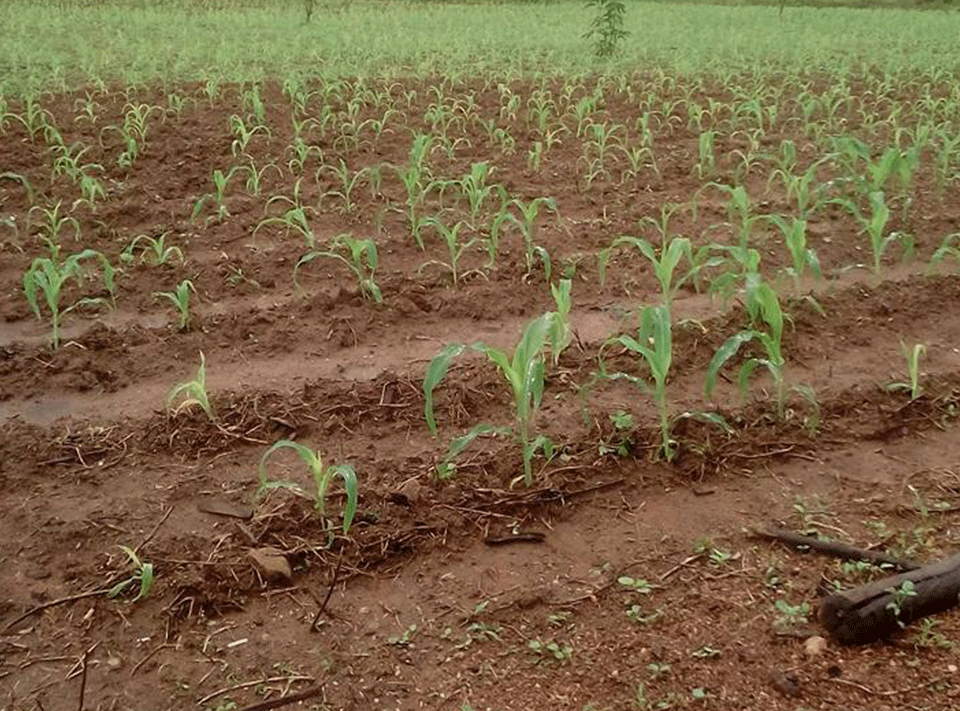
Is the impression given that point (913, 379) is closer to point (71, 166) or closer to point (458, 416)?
point (458, 416)

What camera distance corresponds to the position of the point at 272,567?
8.08 feet

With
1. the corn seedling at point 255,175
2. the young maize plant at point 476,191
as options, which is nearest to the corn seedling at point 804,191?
the young maize plant at point 476,191

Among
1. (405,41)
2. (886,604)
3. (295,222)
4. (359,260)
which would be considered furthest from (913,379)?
(405,41)

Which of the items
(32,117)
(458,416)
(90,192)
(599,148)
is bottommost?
(458,416)

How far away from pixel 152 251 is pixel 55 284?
3.25ft

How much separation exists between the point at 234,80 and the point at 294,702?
6968 millimetres

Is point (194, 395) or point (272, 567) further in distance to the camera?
point (194, 395)

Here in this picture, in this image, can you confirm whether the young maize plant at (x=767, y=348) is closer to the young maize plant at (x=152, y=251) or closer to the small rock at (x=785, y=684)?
the small rock at (x=785, y=684)

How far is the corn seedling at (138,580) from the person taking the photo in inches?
94.6

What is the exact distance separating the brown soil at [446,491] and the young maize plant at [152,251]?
3.4 inches

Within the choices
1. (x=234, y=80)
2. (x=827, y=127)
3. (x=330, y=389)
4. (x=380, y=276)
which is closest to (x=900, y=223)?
(x=827, y=127)

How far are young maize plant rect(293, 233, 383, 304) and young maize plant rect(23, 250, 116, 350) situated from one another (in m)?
0.80

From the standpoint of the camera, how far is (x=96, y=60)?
927 cm

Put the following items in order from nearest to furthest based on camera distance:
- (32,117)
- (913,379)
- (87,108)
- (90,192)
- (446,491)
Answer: (446,491) < (913,379) < (90,192) < (32,117) < (87,108)
